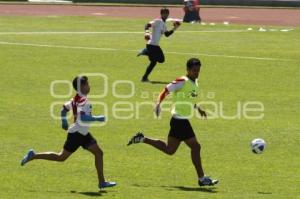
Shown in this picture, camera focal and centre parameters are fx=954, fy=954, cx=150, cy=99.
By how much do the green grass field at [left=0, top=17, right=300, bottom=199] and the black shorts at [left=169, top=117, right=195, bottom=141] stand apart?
839 mm

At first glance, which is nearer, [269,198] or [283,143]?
[269,198]

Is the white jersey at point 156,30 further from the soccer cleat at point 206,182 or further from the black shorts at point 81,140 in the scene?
the black shorts at point 81,140

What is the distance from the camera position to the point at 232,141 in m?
21.0

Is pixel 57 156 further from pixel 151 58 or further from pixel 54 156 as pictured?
pixel 151 58

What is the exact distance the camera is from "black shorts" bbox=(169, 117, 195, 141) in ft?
53.3

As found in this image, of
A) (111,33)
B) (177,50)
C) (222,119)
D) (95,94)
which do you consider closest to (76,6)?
(111,33)

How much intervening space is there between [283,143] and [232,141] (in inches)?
43.9

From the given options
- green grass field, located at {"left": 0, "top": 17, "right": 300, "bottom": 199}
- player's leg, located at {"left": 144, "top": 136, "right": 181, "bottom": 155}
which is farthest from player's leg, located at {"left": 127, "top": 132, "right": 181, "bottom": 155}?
green grass field, located at {"left": 0, "top": 17, "right": 300, "bottom": 199}

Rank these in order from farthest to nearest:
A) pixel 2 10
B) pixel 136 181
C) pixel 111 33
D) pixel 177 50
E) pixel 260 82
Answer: pixel 2 10 < pixel 111 33 < pixel 177 50 < pixel 260 82 < pixel 136 181

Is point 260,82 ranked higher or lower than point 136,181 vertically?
higher

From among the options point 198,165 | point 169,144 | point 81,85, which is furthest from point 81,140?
point 198,165

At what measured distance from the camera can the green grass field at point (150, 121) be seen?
16281 mm

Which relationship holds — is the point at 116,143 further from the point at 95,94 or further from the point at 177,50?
the point at 177,50

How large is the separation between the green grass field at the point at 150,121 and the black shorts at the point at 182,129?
33.0 inches
